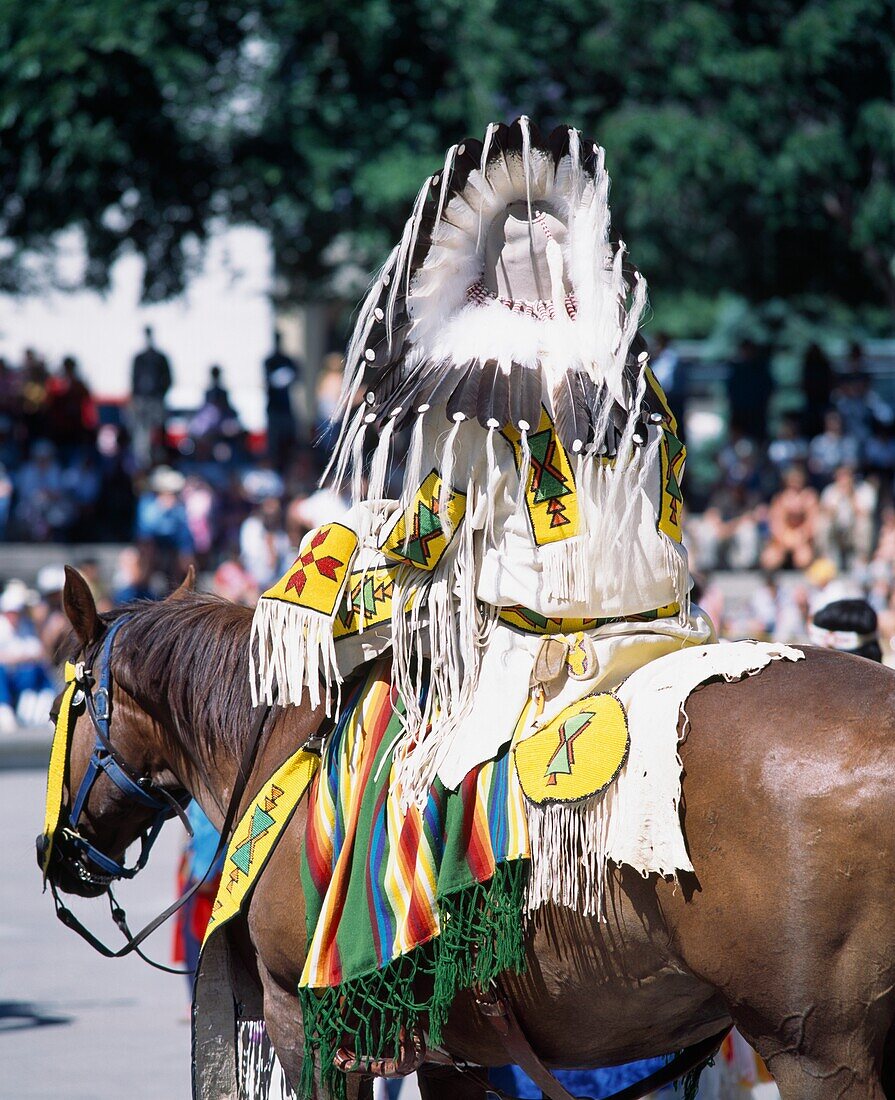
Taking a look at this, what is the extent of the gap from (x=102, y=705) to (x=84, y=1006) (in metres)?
3.01

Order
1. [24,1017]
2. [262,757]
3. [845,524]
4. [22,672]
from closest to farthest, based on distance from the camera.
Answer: [262,757], [24,1017], [22,672], [845,524]

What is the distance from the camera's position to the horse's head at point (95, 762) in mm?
3889

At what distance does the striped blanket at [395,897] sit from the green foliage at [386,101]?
12.0 m

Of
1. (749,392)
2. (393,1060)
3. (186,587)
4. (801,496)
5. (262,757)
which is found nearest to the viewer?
(393,1060)

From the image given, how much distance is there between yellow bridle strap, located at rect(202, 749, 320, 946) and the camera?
345cm

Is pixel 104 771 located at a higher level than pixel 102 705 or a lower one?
lower

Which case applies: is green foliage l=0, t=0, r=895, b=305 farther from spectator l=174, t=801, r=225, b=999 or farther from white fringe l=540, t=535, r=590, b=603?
white fringe l=540, t=535, r=590, b=603

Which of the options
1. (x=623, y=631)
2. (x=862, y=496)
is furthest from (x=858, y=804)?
(x=862, y=496)

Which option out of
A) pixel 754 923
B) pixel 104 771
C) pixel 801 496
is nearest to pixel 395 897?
pixel 754 923

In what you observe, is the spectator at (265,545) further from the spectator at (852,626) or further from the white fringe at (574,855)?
the white fringe at (574,855)

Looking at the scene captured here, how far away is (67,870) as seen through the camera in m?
4.00

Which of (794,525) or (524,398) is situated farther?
(794,525)

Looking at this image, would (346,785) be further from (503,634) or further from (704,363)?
(704,363)

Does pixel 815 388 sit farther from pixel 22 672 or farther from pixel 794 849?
pixel 794 849
